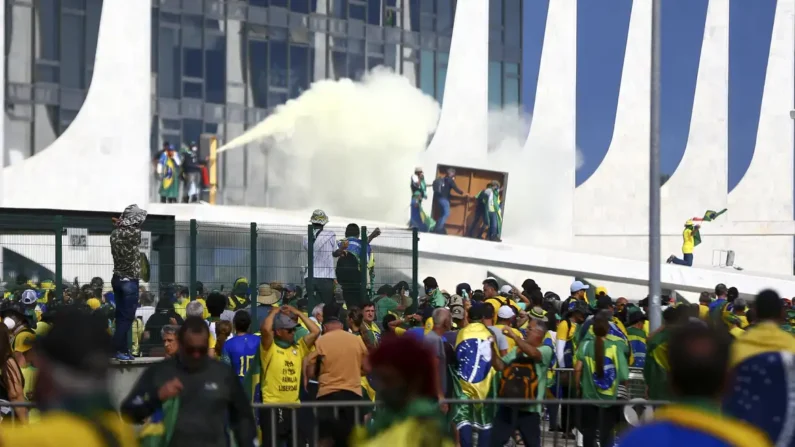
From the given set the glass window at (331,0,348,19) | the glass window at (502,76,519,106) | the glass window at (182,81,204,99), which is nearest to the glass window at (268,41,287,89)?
the glass window at (331,0,348,19)

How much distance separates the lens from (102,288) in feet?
47.6

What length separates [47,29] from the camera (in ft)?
104

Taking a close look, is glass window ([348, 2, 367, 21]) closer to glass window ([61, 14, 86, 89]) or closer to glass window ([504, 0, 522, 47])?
glass window ([504, 0, 522, 47])

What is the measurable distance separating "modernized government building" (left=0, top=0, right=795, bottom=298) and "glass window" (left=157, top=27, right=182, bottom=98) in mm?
46

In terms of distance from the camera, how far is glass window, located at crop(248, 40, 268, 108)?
40.2 m

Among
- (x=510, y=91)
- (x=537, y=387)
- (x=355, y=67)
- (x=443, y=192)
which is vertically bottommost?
(x=537, y=387)

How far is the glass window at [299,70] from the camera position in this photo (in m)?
41.1

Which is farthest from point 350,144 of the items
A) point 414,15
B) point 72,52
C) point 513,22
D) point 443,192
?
point 72,52

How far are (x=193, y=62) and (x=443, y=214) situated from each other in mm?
8955

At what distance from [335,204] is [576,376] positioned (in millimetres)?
30981

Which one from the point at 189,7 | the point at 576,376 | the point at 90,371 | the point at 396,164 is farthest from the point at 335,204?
the point at 90,371

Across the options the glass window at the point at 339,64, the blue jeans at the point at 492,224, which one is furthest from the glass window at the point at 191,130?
the blue jeans at the point at 492,224

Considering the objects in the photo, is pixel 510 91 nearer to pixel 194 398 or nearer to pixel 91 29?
pixel 91 29

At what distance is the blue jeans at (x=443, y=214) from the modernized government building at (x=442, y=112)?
961 millimetres
